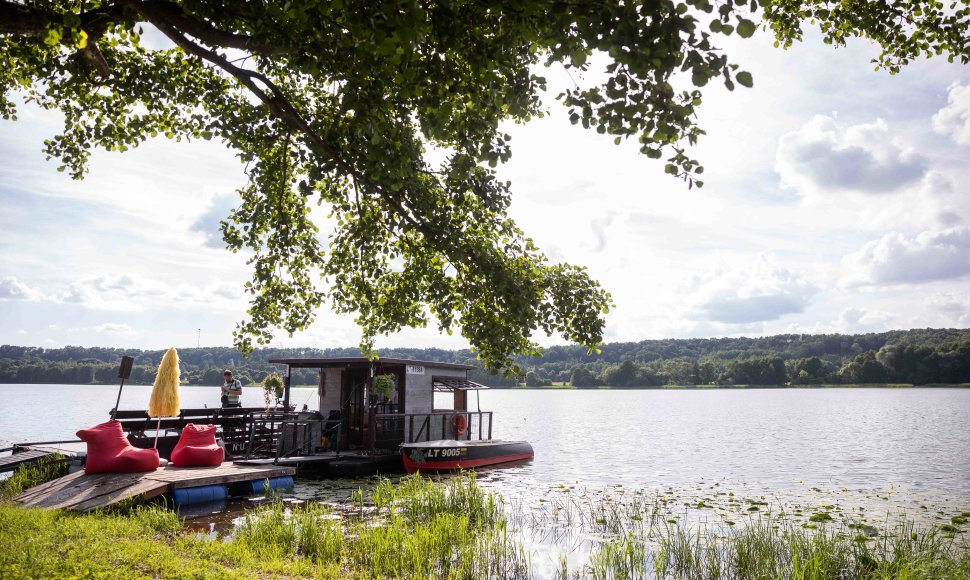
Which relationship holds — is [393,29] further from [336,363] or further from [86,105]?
[336,363]

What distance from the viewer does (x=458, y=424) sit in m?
23.5

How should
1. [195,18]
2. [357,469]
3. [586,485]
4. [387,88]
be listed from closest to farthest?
[195,18], [387,88], [357,469], [586,485]

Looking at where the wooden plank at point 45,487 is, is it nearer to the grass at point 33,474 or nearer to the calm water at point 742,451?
the grass at point 33,474

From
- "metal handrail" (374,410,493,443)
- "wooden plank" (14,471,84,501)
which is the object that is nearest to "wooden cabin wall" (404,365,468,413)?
"metal handrail" (374,410,493,443)

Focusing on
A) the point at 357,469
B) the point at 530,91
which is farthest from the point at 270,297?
the point at 357,469

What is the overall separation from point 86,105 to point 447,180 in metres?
6.62

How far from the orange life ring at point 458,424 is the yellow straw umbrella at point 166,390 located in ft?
38.7

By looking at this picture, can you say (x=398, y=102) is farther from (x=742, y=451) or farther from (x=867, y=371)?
(x=867, y=371)

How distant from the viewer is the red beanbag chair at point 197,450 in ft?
44.5

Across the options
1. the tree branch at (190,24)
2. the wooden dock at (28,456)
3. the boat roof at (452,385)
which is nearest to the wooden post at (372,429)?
the boat roof at (452,385)

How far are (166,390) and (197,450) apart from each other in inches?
65.4

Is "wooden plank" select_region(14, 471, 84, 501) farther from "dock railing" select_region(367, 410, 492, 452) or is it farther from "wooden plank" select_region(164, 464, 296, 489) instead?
"dock railing" select_region(367, 410, 492, 452)

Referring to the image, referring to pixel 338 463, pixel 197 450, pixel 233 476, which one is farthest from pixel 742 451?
pixel 197 450

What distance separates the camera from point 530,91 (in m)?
7.69
